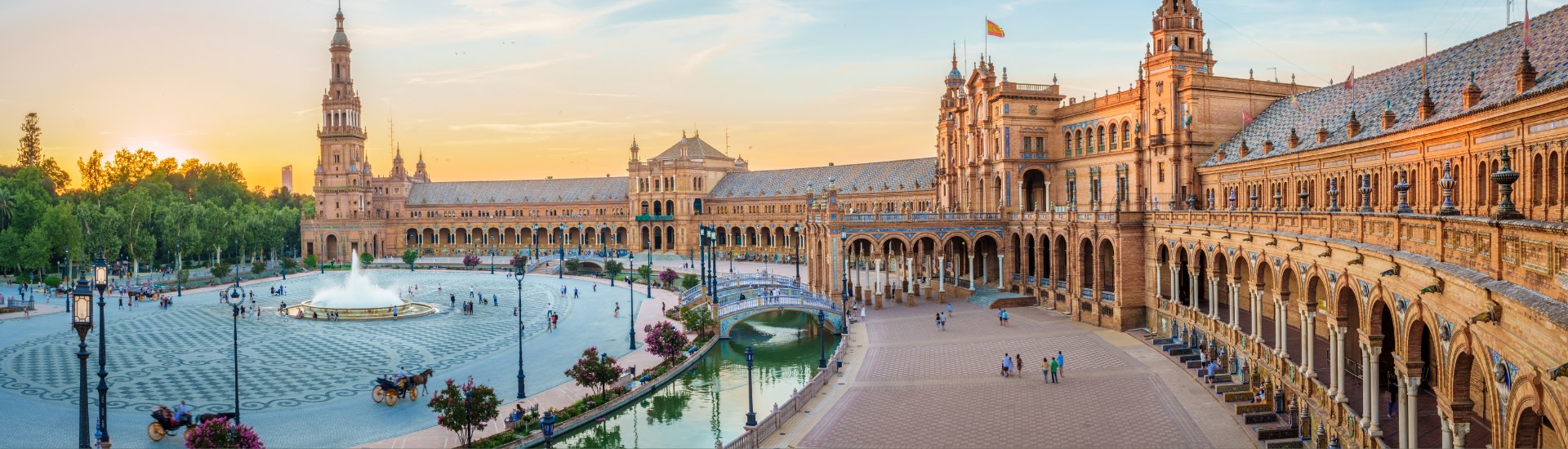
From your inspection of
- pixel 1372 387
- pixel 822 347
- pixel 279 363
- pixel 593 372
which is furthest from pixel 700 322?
pixel 1372 387

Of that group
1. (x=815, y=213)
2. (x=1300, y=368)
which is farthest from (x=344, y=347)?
(x=1300, y=368)

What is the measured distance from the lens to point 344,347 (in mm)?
46531

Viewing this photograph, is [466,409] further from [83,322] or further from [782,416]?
[83,322]

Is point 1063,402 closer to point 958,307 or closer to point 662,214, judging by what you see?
point 958,307

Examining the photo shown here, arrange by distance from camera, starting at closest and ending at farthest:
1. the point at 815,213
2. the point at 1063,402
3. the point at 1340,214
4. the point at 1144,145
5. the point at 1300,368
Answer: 1. the point at 1340,214
2. the point at 1300,368
3. the point at 1063,402
4. the point at 1144,145
5. the point at 815,213

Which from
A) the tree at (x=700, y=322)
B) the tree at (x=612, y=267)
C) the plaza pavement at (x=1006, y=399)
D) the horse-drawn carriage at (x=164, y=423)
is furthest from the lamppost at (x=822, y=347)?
the tree at (x=612, y=267)

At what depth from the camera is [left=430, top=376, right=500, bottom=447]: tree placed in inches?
1076

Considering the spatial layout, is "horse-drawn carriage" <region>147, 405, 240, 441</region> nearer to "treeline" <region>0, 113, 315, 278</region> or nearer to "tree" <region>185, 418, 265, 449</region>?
"tree" <region>185, 418, 265, 449</region>

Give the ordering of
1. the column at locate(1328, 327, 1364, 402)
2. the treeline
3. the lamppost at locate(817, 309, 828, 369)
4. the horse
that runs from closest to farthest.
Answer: the column at locate(1328, 327, 1364, 402) → the horse → the lamppost at locate(817, 309, 828, 369) → the treeline

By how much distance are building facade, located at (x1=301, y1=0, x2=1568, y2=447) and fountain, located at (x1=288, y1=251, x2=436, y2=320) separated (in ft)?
84.6

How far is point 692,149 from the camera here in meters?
118

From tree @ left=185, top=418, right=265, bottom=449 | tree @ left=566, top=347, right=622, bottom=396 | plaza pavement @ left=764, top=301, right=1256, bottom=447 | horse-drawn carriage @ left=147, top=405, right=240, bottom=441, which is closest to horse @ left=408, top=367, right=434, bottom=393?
tree @ left=566, top=347, right=622, bottom=396

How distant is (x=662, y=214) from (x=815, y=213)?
5534 centimetres

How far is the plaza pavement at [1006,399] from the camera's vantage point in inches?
1047
